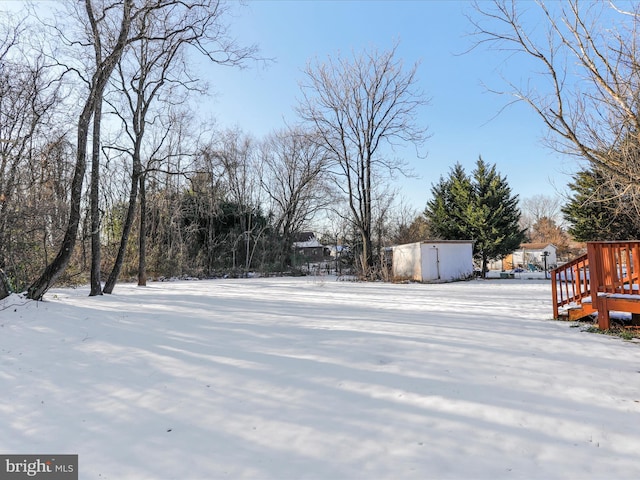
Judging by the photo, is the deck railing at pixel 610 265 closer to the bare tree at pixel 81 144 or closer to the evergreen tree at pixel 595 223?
the bare tree at pixel 81 144

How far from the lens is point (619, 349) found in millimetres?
4188

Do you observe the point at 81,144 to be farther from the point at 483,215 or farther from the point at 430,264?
the point at 483,215

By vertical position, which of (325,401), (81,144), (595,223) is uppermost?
(81,144)

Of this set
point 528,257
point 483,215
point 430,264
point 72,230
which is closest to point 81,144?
point 72,230

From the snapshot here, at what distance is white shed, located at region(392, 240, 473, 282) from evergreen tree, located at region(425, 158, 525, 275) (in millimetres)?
2772

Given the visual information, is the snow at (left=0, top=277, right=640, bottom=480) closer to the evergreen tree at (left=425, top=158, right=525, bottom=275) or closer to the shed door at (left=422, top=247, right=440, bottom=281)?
the shed door at (left=422, top=247, right=440, bottom=281)

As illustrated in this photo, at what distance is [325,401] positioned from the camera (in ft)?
9.08

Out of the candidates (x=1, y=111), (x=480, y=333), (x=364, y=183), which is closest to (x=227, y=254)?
(x=364, y=183)

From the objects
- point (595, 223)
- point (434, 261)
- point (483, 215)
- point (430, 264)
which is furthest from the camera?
point (483, 215)

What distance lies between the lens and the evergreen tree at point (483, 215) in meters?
20.5

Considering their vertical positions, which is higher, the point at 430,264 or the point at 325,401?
the point at 430,264

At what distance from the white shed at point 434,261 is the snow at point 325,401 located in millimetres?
11951

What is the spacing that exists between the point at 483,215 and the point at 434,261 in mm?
5838

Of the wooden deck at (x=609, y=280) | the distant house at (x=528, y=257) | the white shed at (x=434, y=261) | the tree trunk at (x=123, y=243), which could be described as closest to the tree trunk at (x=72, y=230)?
the tree trunk at (x=123, y=243)
